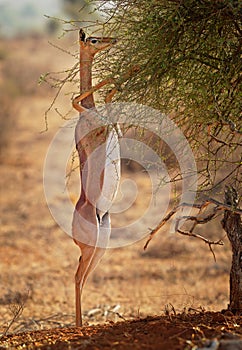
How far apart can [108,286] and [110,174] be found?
4547mm

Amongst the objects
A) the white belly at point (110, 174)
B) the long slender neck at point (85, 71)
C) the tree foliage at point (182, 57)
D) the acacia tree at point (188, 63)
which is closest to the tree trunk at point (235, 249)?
the acacia tree at point (188, 63)

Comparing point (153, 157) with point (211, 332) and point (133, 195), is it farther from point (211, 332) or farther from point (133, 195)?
point (133, 195)

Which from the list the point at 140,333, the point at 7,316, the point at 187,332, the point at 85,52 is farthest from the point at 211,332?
the point at 7,316

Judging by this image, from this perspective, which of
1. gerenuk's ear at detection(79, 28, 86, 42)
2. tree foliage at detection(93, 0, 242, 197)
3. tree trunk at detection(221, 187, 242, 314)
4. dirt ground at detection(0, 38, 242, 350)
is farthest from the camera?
tree trunk at detection(221, 187, 242, 314)

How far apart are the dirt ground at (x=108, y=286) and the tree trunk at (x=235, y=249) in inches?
9.3

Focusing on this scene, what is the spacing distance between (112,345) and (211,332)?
63 cm

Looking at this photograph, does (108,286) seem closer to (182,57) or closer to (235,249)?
(235,249)

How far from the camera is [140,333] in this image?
448 centimetres

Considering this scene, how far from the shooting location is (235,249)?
543 centimetres

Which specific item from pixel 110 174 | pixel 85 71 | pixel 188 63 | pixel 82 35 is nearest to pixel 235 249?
pixel 110 174

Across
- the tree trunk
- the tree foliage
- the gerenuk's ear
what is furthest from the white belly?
the tree trunk

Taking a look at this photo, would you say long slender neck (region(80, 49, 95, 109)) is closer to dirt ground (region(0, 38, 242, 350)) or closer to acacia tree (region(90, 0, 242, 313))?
acacia tree (region(90, 0, 242, 313))

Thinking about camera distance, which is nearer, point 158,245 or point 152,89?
point 152,89

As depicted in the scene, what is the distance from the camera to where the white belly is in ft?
17.0
